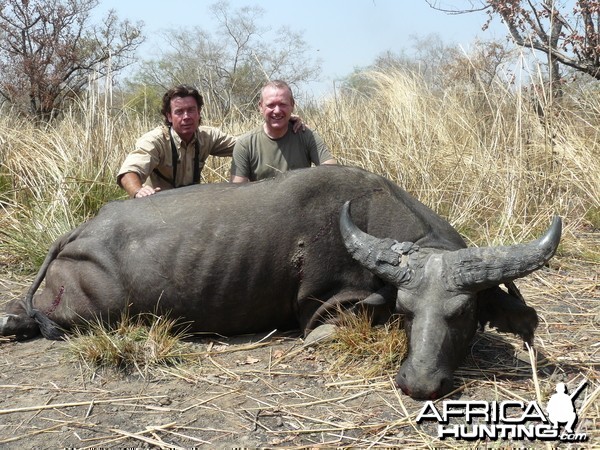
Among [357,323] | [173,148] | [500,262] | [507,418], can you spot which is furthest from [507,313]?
[173,148]

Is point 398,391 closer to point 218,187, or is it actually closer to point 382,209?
point 382,209

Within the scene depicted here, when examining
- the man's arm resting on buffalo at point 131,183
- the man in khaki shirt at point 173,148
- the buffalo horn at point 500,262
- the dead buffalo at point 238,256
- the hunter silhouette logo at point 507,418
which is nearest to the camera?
the hunter silhouette logo at point 507,418

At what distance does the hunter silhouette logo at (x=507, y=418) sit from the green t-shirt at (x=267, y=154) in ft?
10.2

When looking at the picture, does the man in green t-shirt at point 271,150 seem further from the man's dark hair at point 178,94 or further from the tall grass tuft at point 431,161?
the tall grass tuft at point 431,161

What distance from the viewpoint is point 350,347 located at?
147 inches

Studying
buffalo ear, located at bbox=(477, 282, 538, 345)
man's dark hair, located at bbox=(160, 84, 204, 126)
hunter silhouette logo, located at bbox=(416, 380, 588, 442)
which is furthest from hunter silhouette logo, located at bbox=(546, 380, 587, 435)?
man's dark hair, located at bbox=(160, 84, 204, 126)

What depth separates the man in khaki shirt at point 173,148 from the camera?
18.0ft

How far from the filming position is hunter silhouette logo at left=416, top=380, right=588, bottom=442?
9.23 feet

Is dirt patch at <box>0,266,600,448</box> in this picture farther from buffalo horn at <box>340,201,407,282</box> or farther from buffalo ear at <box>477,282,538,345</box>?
buffalo horn at <box>340,201,407,282</box>

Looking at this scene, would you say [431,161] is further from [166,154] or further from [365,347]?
[365,347]

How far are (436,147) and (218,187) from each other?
310 cm

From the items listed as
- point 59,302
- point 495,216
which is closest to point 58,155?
point 59,302

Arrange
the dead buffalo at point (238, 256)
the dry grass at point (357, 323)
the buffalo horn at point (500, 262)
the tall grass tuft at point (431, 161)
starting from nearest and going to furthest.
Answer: the dry grass at point (357, 323)
the buffalo horn at point (500, 262)
the dead buffalo at point (238, 256)
the tall grass tuft at point (431, 161)

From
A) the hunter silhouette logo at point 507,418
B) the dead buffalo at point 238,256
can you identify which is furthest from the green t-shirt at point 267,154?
the hunter silhouette logo at point 507,418
